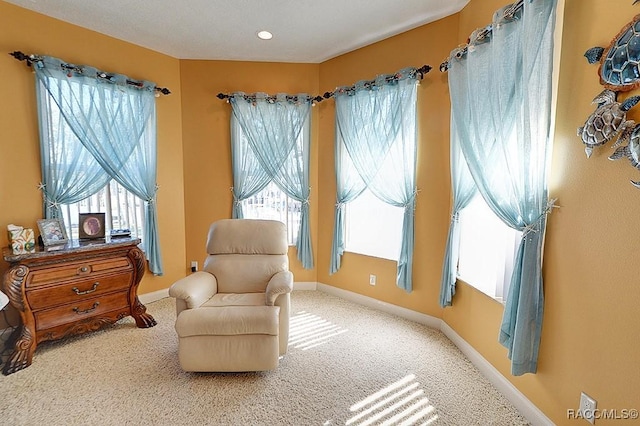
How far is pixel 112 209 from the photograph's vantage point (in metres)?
3.13

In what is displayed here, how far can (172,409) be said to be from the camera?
69.3 inches

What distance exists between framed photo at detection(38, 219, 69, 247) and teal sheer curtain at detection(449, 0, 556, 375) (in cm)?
346

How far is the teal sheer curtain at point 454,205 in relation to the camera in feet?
7.51

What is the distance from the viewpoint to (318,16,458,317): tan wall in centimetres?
262

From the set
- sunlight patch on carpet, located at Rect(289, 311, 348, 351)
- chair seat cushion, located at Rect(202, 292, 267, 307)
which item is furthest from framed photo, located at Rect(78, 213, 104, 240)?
sunlight patch on carpet, located at Rect(289, 311, 348, 351)

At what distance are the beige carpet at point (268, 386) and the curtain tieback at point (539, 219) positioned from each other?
1.14 m

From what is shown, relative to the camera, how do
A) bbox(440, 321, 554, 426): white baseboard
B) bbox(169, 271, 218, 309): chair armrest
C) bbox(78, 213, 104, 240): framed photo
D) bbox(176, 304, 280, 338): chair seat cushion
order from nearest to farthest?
bbox(440, 321, 554, 426): white baseboard, bbox(176, 304, 280, 338): chair seat cushion, bbox(169, 271, 218, 309): chair armrest, bbox(78, 213, 104, 240): framed photo

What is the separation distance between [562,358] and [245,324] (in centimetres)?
186

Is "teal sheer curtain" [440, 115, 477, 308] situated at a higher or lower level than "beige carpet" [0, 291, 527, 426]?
higher

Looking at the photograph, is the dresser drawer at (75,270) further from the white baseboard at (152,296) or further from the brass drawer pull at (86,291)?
the white baseboard at (152,296)

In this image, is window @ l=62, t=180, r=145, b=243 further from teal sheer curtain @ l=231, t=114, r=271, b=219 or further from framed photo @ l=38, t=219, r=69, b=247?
teal sheer curtain @ l=231, t=114, r=271, b=219

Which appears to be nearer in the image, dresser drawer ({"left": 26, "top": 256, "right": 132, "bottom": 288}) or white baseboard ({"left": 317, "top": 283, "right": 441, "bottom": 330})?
dresser drawer ({"left": 26, "top": 256, "right": 132, "bottom": 288})

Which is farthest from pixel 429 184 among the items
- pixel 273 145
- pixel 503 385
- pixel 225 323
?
pixel 225 323

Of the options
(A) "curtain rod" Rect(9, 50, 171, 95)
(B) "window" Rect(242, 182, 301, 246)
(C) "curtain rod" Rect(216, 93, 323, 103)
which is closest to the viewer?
(A) "curtain rod" Rect(9, 50, 171, 95)
